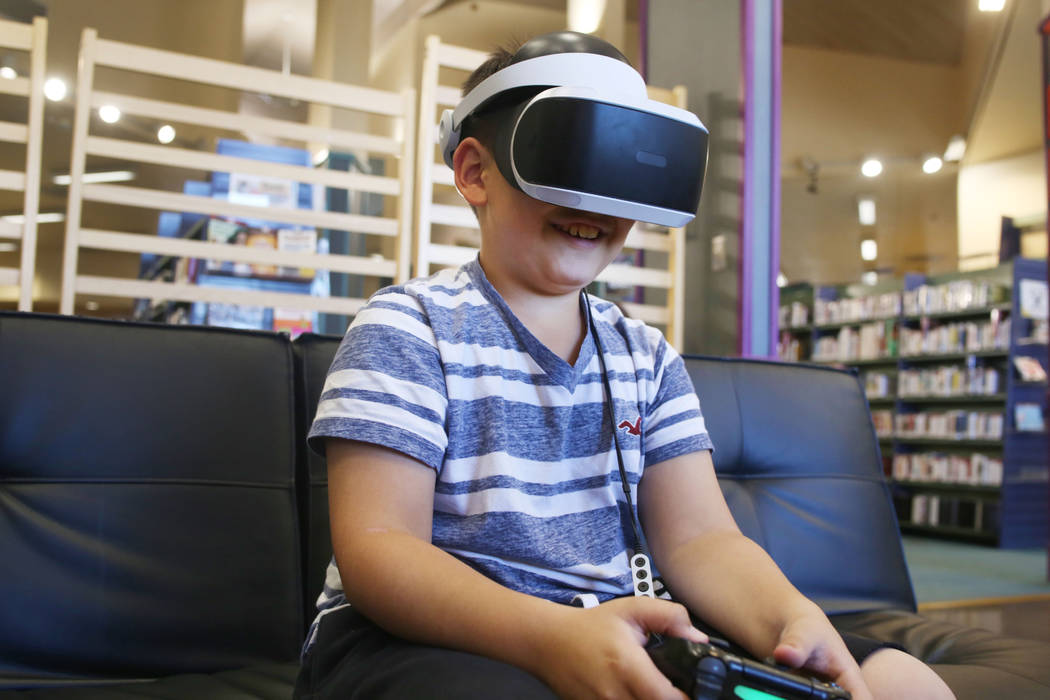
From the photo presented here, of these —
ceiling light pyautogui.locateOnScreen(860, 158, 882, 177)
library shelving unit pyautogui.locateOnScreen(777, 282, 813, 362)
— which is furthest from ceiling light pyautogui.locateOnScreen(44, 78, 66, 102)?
ceiling light pyautogui.locateOnScreen(860, 158, 882, 177)

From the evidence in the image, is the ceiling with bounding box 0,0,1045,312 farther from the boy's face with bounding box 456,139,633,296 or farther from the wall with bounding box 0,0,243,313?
the boy's face with bounding box 456,139,633,296

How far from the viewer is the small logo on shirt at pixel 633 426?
0.92 m

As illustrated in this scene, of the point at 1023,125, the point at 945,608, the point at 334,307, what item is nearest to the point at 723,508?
the point at 334,307

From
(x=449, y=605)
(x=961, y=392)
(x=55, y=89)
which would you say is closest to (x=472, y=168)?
(x=449, y=605)

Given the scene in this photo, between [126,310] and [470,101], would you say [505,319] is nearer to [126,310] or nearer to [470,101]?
[470,101]

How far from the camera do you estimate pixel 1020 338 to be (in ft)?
21.7

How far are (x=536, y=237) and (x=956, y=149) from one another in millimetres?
9947

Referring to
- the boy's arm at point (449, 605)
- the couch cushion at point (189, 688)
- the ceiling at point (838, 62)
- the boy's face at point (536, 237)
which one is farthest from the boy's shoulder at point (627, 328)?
the ceiling at point (838, 62)

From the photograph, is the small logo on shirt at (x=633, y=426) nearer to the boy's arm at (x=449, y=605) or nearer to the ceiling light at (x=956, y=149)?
the boy's arm at (x=449, y=605)

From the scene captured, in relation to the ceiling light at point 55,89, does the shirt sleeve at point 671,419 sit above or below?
below

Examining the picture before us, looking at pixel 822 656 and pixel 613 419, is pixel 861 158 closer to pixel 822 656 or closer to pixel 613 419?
pixel 613 419

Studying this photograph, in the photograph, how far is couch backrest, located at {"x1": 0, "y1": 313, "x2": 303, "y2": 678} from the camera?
3.43 feet

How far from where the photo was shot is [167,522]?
1114 mm

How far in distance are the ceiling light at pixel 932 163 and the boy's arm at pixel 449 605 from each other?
1066 centimetres
